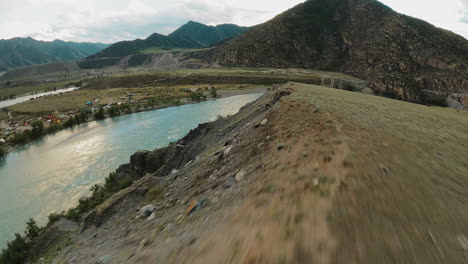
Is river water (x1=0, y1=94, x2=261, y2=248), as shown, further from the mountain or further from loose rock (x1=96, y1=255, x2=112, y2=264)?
the mountain

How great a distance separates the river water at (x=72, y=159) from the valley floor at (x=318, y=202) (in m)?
28.8

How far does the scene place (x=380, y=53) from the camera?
152m

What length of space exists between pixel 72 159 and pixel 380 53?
174032 millimetres

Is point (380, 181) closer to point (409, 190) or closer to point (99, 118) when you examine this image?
point (409, 190)

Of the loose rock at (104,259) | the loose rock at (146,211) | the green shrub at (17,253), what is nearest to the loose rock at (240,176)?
the loose rock at (146,211)

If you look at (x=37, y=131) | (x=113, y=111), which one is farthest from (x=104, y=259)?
(x=113, y=111)

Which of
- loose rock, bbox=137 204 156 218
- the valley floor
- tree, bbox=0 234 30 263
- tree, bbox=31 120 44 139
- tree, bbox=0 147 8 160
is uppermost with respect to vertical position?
the valley floor

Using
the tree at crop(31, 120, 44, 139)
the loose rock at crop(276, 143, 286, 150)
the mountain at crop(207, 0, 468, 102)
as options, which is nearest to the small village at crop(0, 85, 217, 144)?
the tree at crop(31, 120, 44, 139)

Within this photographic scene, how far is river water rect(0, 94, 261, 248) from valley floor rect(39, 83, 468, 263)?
28778 mm

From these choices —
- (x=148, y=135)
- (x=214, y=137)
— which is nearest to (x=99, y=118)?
(x=148, y=135)

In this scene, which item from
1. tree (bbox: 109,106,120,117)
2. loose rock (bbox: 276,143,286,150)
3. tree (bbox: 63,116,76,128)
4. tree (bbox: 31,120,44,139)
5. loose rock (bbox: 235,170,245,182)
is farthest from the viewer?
tree (bbox: 109,106,120,117)

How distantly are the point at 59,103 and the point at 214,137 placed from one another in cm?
A: 11753

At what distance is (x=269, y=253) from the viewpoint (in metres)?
4.51

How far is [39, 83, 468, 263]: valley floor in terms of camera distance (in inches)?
184
